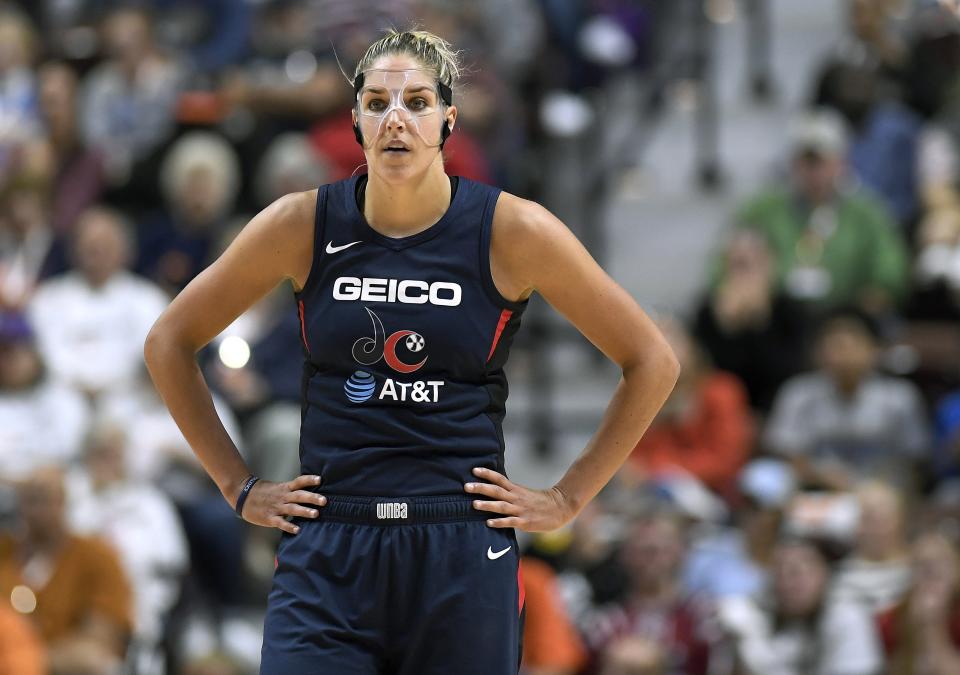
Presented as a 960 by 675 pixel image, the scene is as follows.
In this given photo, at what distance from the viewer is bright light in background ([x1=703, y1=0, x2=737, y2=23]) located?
37.3 feet

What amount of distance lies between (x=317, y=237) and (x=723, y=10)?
26.7 feet

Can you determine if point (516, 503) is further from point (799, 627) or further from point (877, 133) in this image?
point (877, 133)

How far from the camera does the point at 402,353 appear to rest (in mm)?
3691

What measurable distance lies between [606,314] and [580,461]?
0.38 meters

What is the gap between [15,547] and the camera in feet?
24.6

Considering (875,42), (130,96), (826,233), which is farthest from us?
(130,96)

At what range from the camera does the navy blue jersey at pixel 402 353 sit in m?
3.69

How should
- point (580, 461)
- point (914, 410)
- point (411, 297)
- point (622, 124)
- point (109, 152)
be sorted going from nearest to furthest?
1. point (411, 297)
2. point (580, 461)
3. point (914, 410)
4. point (109, 152)
5. point (622, 124)

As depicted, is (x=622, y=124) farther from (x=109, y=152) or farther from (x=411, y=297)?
(x=411, y=297)

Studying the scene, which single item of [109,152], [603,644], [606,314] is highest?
[109,152]

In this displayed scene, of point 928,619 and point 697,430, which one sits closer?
point 928,619

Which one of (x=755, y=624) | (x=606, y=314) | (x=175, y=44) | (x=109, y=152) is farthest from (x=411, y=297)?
(x=175, y=44)

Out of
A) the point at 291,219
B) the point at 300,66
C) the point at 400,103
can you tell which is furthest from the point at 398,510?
the point at 300,66

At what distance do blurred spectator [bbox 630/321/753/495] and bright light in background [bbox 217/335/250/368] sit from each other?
199cm
